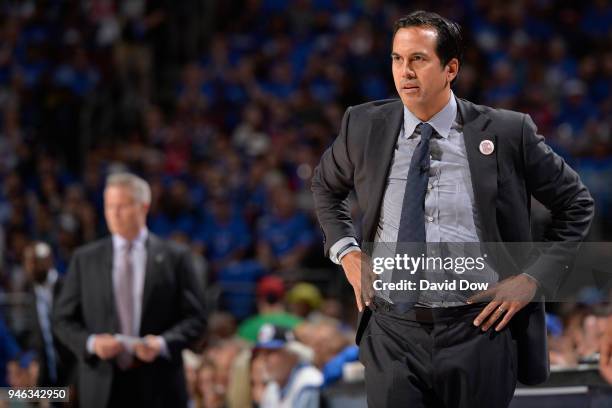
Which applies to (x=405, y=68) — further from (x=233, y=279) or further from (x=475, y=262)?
(x=233, y=279)

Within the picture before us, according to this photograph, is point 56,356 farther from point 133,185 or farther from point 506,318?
point 506,318

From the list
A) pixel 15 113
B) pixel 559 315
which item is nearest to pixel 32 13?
pixel 15 113

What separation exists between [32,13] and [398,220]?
42.9ft

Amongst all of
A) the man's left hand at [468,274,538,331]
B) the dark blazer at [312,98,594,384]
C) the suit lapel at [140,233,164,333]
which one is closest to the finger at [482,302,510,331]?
the man's left hand at [468,274,538,331]

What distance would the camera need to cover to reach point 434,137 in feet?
11.4

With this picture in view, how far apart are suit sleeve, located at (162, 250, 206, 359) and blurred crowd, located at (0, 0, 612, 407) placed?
2629mm

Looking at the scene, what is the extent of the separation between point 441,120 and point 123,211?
2.46 m

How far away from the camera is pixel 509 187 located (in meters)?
3.39

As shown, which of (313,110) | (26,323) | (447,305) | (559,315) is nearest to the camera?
(447,305)

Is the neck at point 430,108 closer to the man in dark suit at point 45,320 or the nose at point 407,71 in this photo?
the nose at point 407,71

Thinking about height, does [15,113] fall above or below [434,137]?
above

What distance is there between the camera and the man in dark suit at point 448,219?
3326 millimetres

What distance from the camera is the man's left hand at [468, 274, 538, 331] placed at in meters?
3.33

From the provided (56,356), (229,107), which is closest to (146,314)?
(56,356)
